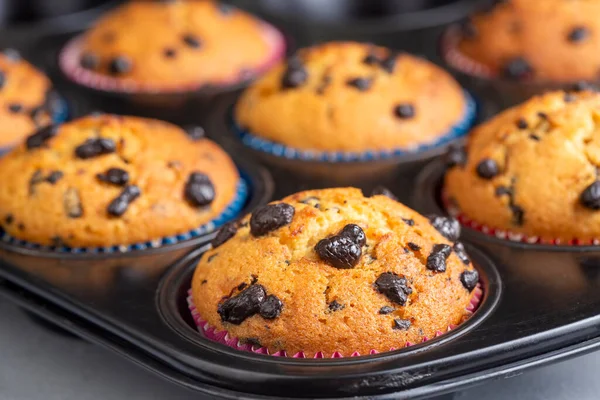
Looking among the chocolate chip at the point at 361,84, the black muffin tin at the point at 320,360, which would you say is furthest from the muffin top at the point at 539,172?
the chocolate chip at the point at 361,84

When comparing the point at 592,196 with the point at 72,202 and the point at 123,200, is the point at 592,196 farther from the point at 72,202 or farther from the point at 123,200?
the point at 72,202

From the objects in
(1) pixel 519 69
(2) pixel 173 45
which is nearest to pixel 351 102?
(1) pixel 519 69

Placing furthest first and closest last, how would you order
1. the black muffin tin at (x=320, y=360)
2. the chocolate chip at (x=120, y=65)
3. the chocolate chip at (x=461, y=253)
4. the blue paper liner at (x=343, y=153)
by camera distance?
the chocolate chip at (x=120, y=65), the blue paper liner at (x=343, y=153), the chocolate chip at (x=461, y=253), the black muffin tin at (x=320, y=360)

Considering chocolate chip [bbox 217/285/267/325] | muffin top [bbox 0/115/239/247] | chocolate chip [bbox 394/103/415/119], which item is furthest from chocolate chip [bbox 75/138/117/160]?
chocolate chip [bbox 394/103/415/119]

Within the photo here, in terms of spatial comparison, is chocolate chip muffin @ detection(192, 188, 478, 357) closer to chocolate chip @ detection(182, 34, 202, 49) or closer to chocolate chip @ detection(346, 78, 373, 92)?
chocolate chip @ detection(346, 78, 373, 92)

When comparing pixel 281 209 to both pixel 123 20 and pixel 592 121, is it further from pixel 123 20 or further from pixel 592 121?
pixel 123 20

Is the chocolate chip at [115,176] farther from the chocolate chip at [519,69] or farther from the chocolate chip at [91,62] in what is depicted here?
the chocolate chip at [519,69]
